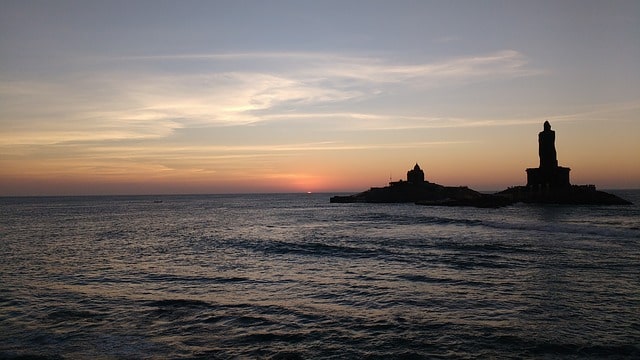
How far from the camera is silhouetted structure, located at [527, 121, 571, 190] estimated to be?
13862cm

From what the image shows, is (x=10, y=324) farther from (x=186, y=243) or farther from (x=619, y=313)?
(x=186, y=243)

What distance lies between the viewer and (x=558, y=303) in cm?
1788

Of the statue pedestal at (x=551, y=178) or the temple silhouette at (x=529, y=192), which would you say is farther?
the statue pedestal at (x=551, y=178)

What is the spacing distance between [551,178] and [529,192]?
746cm

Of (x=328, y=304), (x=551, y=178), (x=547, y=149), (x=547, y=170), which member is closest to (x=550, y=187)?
(x=551, y=178)

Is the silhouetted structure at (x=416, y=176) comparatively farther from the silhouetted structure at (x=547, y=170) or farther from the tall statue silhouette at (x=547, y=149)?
the tall statue silhouette at (x=547, y=149)

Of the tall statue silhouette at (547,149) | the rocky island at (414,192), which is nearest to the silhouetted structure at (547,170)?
the tall statue silhouette at (547,149)

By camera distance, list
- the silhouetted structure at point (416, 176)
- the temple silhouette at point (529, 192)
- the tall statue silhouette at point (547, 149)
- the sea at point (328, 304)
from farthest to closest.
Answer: the silhouetted structure at point (416, 176) → the tall statue silhouette at point (547, 149) → the temple silhouette at point (529, 192) → the sea at point (328, 304)

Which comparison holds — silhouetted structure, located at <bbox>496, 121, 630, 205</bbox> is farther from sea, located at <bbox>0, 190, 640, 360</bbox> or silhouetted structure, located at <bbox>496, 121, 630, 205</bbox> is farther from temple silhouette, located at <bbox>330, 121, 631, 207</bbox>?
sea, located at <bbox>0, 190, 640, 360</bbox>

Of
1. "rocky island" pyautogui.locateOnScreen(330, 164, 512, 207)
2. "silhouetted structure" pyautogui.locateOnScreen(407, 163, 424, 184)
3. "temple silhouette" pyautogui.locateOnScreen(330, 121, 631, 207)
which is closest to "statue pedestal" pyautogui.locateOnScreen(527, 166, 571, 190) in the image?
"temple silhouette" pyautogui.locateOnScreen(330, 121, 631, 207)

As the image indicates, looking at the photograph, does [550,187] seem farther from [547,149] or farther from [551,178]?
[547,149]

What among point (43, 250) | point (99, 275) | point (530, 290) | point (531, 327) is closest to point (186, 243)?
point (43, 250)

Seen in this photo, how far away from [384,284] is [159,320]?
10543 millimetres

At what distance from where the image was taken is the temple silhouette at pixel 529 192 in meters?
126
